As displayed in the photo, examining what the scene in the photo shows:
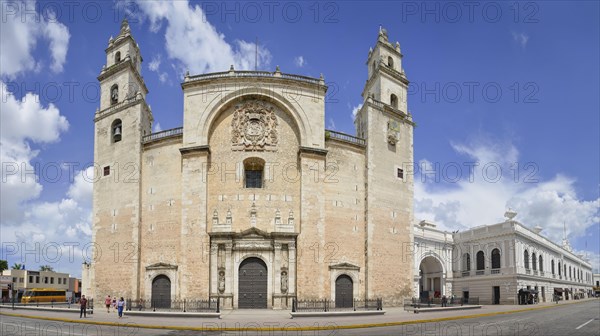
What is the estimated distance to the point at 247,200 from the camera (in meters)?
36.0

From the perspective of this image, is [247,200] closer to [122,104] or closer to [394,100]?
[122,104]

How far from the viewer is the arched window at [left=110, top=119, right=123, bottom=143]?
128 ft

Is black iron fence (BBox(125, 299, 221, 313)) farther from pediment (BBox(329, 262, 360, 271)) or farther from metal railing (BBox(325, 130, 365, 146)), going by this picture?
metal railing (BBox(325, 130, 365, 146))

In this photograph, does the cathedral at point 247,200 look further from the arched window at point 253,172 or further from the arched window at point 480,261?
the arched window at point 480,261

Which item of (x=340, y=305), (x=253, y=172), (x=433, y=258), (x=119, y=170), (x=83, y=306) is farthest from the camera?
(x=433, y=258)

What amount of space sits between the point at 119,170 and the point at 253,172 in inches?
411

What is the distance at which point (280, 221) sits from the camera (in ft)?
117

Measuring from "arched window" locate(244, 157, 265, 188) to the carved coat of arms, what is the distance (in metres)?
1.00

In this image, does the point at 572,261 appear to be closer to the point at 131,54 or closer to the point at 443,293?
the point at 443,293

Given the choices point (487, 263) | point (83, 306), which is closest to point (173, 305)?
point (83, 306)

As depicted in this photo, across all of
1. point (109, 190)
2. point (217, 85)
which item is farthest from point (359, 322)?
point (109, 190)

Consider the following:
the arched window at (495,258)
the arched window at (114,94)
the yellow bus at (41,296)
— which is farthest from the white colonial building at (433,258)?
the yellow bus at (41,296)

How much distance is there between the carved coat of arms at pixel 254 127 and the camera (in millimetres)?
37000

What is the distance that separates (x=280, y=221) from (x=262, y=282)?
14.7 ft
